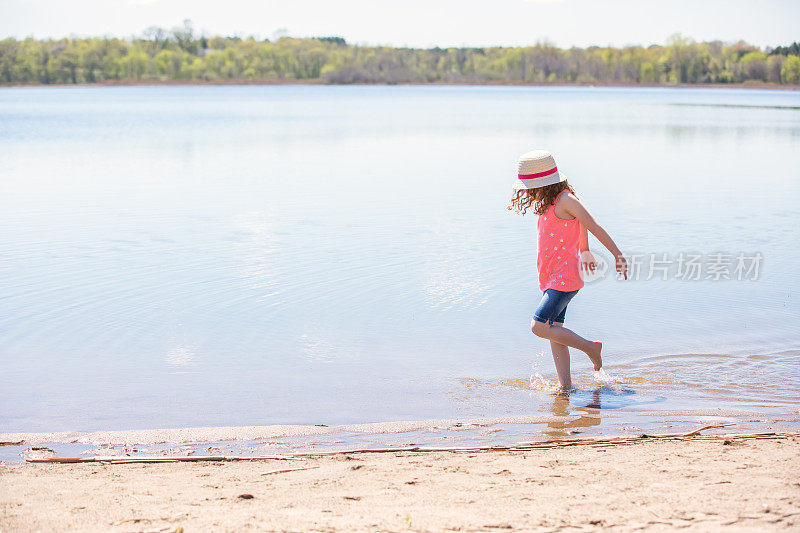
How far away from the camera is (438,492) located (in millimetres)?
3750

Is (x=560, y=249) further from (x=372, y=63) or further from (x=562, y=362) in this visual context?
(x=372, y=63)

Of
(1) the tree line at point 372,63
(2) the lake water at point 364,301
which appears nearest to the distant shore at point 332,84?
(1) the tree line at point 372,63

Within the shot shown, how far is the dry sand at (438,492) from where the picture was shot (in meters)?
3.36

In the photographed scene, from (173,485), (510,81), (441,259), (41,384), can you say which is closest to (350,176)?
(441,259)

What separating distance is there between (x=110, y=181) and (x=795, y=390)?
49.9 feet

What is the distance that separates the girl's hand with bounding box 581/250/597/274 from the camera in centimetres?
530

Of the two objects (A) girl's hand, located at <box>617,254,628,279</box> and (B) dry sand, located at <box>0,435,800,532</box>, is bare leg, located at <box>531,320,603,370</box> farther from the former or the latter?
(B) dry sand, located at <box>0,435,800,532</box>

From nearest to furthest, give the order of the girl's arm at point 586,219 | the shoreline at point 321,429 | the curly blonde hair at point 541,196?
the shoreline at point 321,429 < the girl's arm at point 586,219 < the curly blonde hair at point 541,196

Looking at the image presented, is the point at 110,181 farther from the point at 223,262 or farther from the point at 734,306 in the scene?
the point at 734,306

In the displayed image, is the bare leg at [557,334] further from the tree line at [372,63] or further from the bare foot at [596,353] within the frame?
the tree line at [372,63]

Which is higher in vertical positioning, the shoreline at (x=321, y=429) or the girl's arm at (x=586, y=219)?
the girl's arm at (x=586, y=219)

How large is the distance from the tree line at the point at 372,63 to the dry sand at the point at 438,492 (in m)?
145

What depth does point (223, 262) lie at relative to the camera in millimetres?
10000

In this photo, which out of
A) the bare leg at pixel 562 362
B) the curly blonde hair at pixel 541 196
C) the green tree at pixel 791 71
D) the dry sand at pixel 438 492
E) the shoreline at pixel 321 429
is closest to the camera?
the dry sand at pixel 438 492
